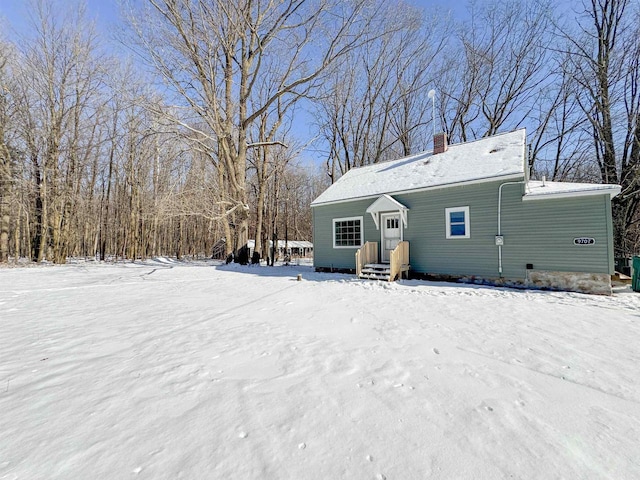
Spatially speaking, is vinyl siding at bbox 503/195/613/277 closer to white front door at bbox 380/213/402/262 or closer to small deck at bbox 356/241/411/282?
small deck at bbox 356/241/411/282

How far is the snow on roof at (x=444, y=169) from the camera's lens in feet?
29.7

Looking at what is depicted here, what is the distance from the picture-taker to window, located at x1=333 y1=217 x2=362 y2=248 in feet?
38.9

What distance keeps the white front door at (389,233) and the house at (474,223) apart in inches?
1.5

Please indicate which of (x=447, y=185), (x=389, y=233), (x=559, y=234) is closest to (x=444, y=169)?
(x=447, y=185)

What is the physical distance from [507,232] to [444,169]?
323 cm

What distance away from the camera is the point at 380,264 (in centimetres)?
1056

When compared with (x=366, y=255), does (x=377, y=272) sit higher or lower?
lower

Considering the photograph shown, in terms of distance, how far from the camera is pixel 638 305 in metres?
5.88

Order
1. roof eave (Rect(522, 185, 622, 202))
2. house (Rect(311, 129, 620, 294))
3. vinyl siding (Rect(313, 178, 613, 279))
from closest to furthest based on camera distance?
roof eave (Rect(522, 185, 622, 202)), vinyl siding (Rect(313, 178, 613, 279)), house (Rect(311, 129, 620, 294))

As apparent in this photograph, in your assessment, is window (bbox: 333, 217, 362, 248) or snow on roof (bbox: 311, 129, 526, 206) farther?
window (bbox: 333, 217, 362, 248)

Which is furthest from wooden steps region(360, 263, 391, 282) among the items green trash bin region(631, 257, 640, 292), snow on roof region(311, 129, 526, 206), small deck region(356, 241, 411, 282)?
green trash bin region(631, 257, 640, 292)

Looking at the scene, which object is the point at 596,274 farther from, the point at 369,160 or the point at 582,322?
the point at 369,160

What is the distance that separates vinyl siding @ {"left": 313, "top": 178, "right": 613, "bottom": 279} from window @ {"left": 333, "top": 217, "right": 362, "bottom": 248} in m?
0.43

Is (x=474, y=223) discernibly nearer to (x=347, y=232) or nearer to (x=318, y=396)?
(x=347, y=232)
